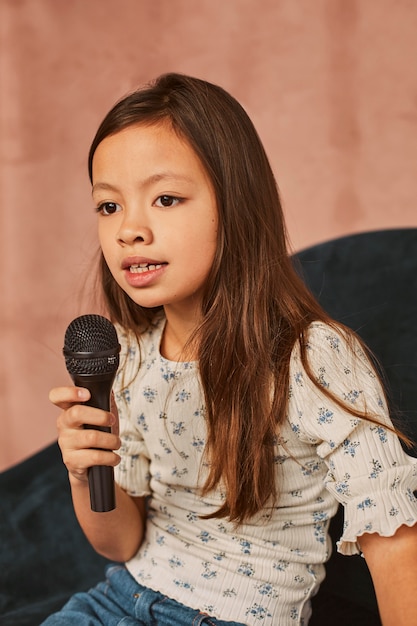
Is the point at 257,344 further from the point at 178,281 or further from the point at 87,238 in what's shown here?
the point at 87,238

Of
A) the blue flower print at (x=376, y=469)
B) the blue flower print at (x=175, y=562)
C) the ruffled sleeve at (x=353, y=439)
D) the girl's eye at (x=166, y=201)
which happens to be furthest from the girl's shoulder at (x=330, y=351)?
the blue flower print at (x=175, y=562)

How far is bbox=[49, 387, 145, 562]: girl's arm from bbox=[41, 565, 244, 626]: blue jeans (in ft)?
0.17

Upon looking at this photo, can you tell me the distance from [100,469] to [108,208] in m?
0.37

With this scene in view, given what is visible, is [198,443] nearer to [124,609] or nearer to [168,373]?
[168,373]

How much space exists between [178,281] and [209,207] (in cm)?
11

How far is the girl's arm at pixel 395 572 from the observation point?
101 centimetres

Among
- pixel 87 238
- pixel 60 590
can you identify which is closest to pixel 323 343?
pixel 60 590

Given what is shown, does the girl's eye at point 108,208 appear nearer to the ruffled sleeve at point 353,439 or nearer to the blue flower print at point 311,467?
the ruffled sleeve at point 353,439

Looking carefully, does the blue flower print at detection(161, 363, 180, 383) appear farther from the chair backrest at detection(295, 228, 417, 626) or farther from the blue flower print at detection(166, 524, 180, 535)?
the chair backrest at detection(295, 228, 417, 626)

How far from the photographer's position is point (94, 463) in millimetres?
1040

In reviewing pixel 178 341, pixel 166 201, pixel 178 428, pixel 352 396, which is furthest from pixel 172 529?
pixel 166 201

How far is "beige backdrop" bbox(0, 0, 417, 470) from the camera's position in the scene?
1769 millimetres

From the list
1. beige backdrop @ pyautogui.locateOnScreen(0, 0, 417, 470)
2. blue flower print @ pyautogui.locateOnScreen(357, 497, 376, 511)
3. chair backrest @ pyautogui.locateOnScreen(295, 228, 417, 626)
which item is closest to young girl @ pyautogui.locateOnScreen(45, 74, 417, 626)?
blue flower print @ pyautogui.locateOnScreen(357, 497, 376, 511)

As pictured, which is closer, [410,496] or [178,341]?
[410,496]
